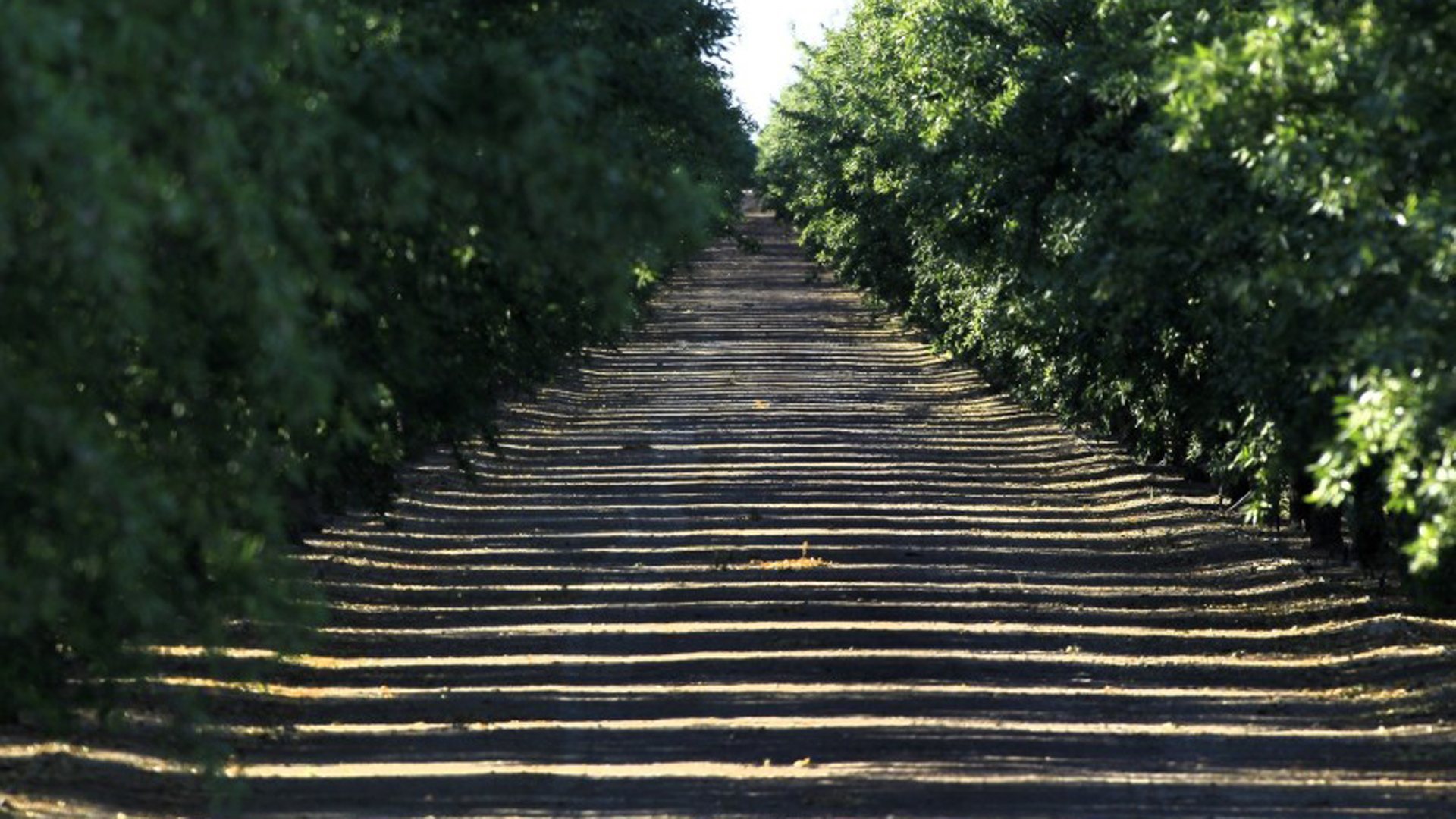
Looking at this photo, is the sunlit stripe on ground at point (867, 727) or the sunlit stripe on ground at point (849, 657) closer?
the sunlit stripe on ground at point (867, 727)

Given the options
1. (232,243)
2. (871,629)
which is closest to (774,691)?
(871,629)

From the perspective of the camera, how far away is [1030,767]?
44.1ft

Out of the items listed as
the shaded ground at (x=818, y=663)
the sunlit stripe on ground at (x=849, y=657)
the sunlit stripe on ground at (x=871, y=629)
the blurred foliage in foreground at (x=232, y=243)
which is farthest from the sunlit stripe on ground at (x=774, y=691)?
the blurred foliage in foreground at (x=232, y=243)

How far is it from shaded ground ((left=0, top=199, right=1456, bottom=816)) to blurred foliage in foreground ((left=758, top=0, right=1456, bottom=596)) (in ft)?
3.76

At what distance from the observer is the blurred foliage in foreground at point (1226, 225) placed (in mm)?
10906

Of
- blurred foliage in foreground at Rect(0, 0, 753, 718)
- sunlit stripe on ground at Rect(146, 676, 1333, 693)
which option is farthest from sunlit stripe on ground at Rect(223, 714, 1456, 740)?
blurred foliage in foreground at Rect(0, 0, 753, 718)

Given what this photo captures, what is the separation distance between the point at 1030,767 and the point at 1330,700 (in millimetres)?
3414

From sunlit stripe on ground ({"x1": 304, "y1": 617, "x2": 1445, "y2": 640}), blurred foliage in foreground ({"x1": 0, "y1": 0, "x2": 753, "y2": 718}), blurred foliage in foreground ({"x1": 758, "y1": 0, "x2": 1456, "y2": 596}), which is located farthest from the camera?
sunlit stripe on ground ({"x1": 304, "y1": 617, "x2": 1445, "y2": 640})

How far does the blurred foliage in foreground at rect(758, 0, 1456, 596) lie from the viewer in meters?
10.9

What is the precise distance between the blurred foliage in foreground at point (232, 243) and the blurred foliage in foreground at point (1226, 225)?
2.86 meters

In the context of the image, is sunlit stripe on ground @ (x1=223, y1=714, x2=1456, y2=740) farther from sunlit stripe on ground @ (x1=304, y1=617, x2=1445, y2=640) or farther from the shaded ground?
sunlit stripe on ground @ (x1=304, y1=617, x2=1445, y2=640)

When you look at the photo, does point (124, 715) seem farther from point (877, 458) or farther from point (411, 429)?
point (877, 458)

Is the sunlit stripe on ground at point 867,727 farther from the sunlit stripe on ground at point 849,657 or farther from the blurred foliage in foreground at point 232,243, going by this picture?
the blurred foliage in foreground at point 232,243

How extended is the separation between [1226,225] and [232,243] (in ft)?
21.0
